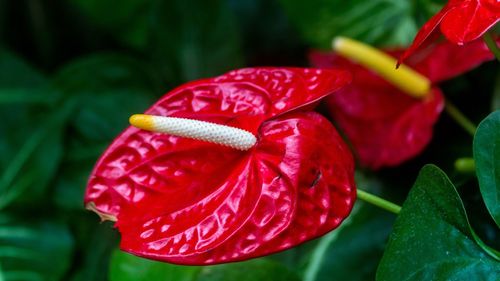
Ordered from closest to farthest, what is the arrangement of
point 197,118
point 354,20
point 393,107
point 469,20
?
point 469,20
point 197,118
point 393,107
point 354,20

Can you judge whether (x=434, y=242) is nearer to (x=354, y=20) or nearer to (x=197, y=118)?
(x=197, y=118)

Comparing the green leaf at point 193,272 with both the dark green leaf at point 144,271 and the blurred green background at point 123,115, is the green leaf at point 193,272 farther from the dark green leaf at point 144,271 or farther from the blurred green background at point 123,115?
the blurred green background at point 123,115

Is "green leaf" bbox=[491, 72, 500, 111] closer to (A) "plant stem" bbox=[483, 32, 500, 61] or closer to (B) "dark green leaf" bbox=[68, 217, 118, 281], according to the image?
(A) "plant stem" bbox=[483, 32, 500, 61]

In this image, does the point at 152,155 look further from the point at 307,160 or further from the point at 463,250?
the point at 463,250

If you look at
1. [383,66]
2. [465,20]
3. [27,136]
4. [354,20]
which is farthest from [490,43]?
[27,136]

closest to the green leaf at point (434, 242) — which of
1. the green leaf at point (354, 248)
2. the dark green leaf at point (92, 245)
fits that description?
the green leaf at point (354, 248)
